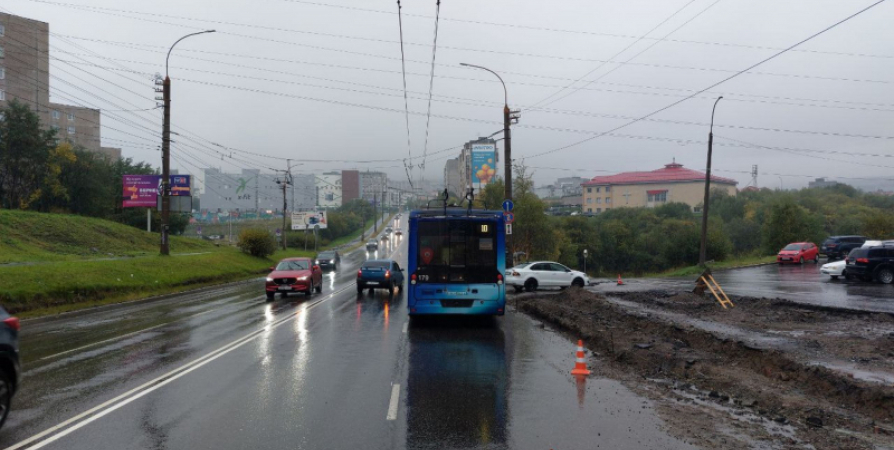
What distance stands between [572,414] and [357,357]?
5121 millimetres

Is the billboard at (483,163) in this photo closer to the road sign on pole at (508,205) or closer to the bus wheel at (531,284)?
the bus wheel at (531,284)

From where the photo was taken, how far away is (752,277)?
118 feet

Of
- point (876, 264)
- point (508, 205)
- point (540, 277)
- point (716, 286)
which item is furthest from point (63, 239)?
point (876, 264)

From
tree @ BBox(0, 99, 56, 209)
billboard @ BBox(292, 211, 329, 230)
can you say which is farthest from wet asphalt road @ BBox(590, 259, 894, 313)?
billboard @ BBox(292, 211, 329, 230)

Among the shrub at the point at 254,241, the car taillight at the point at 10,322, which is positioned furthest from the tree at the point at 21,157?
the car taillight at the point at 10,322

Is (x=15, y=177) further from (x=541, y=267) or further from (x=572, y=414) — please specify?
(x=572, y=414)

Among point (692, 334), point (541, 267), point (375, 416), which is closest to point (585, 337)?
point (692, 334)

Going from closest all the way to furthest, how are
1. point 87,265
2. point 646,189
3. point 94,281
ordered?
1. point 94,281
2. point 87,265
3. point 646,189

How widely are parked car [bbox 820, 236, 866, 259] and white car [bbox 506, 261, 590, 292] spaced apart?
1087 inches

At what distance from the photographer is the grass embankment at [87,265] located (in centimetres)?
2339

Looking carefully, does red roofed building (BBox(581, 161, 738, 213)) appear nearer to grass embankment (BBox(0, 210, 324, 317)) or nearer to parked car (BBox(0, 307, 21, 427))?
grass embankment (BBox(0, 210, 324, 317))

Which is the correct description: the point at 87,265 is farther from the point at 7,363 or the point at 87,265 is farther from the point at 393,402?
the point at 393,402

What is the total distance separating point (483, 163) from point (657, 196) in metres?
37.9

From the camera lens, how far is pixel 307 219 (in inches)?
3676
